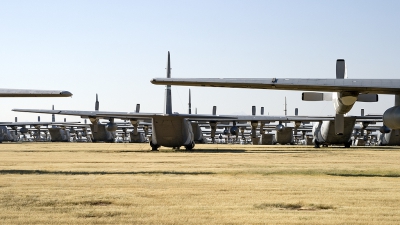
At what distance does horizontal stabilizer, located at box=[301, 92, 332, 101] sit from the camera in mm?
24766

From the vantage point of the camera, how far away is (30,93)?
780 inches

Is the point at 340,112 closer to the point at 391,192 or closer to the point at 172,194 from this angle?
the point at 391,192

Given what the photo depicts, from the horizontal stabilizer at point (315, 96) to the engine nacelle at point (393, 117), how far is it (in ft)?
13.0

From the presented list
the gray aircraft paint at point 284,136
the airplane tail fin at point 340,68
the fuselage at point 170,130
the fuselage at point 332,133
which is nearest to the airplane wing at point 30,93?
the airplane tail fin at point 340,68

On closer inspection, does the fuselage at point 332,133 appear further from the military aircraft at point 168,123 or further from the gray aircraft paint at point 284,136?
the gray aircraft paint at point 284,136

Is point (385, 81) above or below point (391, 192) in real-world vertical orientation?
above

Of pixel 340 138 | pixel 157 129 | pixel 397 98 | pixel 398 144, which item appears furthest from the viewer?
pixel 398 144

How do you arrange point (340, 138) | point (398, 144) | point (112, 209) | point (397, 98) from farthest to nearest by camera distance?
point (398, 144)
point (340, 138)
point (397, 98)
point (112, 209)

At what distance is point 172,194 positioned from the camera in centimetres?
1373

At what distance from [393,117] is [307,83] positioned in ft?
10.3

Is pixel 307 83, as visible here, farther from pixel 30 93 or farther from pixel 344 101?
pixel 30 93

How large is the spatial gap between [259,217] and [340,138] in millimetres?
55008

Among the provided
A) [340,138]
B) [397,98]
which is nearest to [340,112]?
[397,98]

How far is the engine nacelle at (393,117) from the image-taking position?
2084 centimetres
